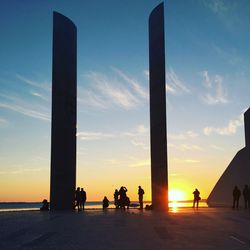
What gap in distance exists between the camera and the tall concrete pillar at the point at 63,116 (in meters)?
29.2

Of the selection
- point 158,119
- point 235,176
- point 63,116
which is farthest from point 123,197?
point 235,176

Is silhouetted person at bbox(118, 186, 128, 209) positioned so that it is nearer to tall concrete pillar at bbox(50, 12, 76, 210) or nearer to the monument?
tall concrete pillar at bbox(50, 12, 76, 210)

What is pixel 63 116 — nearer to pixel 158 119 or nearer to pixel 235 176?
pixel 158 119

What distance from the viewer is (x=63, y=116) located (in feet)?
97.3

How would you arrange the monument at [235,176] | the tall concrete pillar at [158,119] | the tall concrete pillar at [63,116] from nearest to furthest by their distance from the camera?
the tall concrete pillar at [63,116] → the tall concrete pillar at [158,119] → the monument at [235,176]

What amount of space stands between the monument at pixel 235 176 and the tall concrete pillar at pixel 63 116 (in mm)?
20248

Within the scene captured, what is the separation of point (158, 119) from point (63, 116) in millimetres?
6495

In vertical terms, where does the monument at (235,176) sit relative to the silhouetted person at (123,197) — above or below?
above

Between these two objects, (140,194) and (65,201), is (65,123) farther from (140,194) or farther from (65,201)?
(140,194)

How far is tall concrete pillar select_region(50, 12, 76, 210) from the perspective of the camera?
2916cm

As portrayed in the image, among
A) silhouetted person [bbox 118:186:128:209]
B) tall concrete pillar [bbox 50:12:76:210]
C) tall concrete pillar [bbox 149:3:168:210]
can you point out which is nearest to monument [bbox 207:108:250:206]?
→ tall concrete pillar [bbox 149:3:168:210]

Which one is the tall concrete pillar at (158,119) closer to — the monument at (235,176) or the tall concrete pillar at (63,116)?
the tall concrete pillar at (63,116)

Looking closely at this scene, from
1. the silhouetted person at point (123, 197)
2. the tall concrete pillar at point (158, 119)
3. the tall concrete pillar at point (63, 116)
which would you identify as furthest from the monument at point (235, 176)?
the tall concrete pillar at point (63, 116)

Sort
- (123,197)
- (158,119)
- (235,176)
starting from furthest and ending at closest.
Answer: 1. (235,176)
2. (158,119)
3. (123,197)
